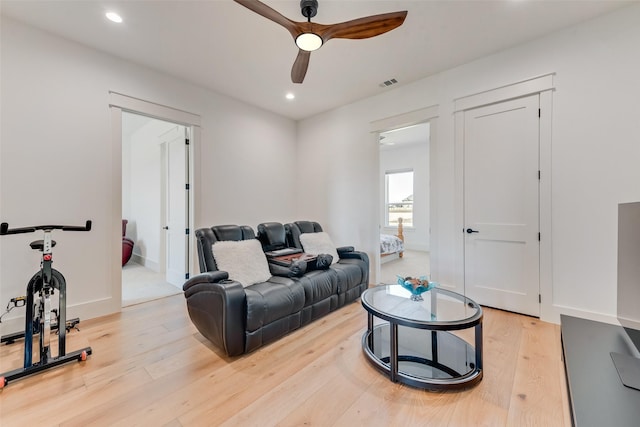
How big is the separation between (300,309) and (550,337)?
2.29 meters

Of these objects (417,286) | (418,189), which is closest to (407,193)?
(418,189)

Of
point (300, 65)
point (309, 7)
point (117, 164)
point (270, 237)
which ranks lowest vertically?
point (270, 237)

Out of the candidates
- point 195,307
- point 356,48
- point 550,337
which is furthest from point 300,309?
point 356,48

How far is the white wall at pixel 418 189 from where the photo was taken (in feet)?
23.9

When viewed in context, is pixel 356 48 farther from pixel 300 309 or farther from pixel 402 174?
pixel 402 174

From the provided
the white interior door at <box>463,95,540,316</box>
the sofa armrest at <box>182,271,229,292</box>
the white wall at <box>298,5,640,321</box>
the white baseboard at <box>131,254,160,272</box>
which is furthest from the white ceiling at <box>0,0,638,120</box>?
the white baseboard at <box>131,254,160,272</box>

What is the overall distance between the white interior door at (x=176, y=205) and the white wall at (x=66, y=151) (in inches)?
13.5

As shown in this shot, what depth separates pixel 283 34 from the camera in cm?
262

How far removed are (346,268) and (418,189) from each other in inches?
200

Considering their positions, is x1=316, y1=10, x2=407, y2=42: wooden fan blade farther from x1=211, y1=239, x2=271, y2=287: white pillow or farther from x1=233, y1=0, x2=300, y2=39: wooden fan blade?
x1=211, y1=239, x2=271, y2=287: white pillow

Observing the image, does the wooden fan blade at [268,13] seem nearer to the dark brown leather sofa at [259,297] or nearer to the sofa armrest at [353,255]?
the dark brown leather sofa at [259,297]

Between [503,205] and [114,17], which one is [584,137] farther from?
[114,17]

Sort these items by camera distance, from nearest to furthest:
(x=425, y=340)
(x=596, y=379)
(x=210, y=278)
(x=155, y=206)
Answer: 1. (x=596, y=379)
2. (x=210, y=278)
3. (x=425, y=340)
4. (x=155, y=206)

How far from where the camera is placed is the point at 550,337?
7.88 feet
